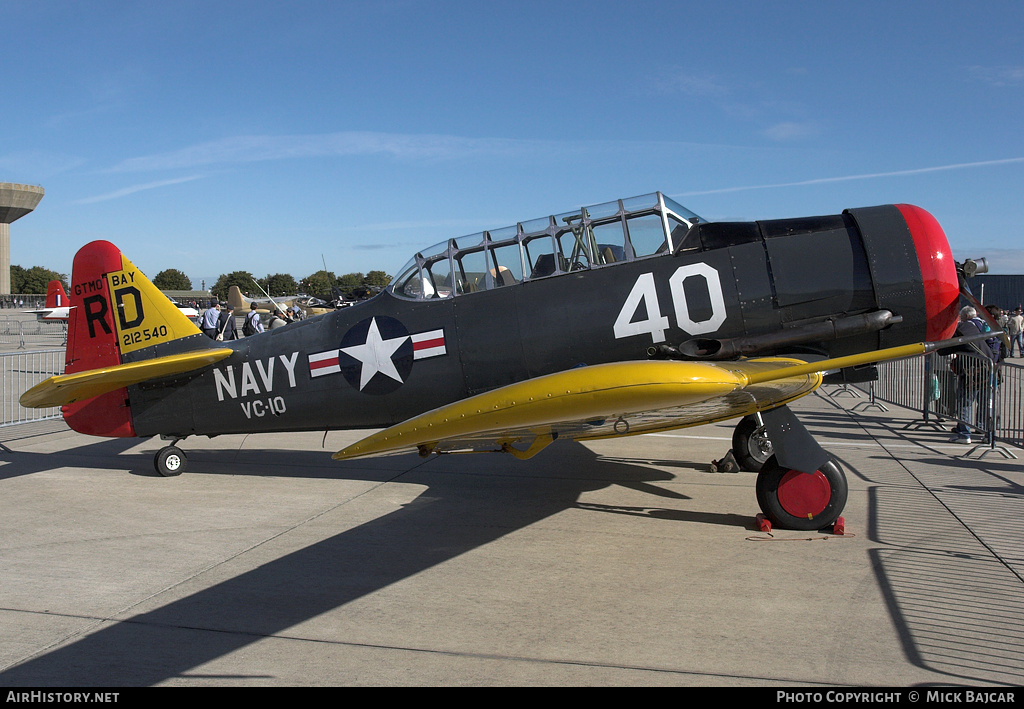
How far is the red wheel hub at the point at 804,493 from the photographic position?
525 centimetres

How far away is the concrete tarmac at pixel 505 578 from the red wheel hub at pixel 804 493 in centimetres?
19

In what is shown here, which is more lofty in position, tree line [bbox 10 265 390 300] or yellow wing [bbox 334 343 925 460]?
tree line [bbox 10 265 390 300]

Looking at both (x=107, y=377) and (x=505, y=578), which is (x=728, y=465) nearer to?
(x=505, y=578)

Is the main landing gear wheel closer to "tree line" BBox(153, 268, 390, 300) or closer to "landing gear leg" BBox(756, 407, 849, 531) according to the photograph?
"landing gear leg" BBox(756, 407, 849, 531)

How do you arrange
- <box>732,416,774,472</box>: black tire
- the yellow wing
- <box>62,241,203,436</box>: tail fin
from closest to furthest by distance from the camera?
the yellow wing < <box>732,416,774,472</box>: black tire < <box>62,241,203,436</box>: tail fin

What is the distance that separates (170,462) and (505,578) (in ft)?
15.8

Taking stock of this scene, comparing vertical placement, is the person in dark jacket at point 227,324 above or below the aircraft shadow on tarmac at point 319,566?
above

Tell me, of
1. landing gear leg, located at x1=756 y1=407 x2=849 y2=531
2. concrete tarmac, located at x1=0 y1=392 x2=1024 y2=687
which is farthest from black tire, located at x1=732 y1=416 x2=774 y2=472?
landing gear leg, located at x1=756 y1=407 x2=849 y2=531

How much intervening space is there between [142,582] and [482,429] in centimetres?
247

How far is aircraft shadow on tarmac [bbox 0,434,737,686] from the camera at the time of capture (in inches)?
137

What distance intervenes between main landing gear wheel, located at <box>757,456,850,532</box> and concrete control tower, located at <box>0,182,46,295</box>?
347 ft

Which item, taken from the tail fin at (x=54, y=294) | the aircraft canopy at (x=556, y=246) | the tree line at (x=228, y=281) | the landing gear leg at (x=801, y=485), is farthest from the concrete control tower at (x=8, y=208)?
the landing gear leg at (x=801, y=485)

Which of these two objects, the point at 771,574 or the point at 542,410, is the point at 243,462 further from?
the point at 771,574

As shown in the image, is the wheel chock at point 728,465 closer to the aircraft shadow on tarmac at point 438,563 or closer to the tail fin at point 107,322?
the aircraft shadow on tarmac at point 438,563
